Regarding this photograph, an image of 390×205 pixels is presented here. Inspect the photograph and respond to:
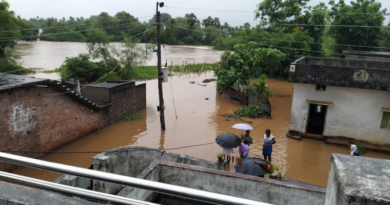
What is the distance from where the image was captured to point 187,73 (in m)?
33.2

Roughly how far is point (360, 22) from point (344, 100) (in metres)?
19.3

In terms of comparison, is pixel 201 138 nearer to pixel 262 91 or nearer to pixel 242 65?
pixel 262 91

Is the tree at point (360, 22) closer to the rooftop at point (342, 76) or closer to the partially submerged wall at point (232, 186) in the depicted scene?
the rooftop at point (342, 76)

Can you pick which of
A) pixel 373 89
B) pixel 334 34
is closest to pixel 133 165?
pixel 373 89

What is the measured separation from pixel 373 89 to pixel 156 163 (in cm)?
957

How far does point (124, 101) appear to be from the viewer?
50.2ft

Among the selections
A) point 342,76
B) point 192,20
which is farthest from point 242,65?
point 192,20

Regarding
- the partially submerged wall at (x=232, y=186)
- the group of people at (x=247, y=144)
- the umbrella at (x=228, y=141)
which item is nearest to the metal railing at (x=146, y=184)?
the partially submerged wall at (x=232, y=186)

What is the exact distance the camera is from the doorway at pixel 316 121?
12547mm

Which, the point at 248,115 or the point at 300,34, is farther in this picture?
the point at 300,34

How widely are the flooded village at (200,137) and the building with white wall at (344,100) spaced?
41mm

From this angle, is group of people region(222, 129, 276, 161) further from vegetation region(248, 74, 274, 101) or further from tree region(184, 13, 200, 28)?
tree region(184, 13, 200, 28)

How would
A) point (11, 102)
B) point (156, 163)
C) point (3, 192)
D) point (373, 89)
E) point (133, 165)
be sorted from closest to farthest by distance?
point (3, 192) < point (156, 163) < point (133, 165) < point (11, 102) < point (373, 89)

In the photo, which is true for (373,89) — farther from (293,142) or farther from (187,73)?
(187,73)
